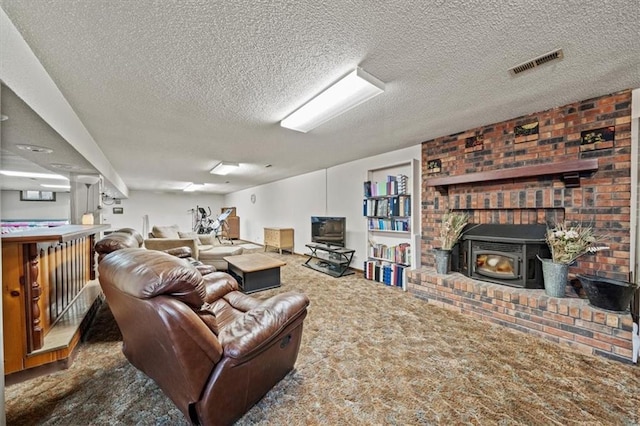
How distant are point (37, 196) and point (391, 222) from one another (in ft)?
35.1

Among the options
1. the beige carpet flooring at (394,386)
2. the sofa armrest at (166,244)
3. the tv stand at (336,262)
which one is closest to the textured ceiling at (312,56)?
the sofa armrest at (166,244)

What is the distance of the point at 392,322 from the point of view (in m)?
2.59

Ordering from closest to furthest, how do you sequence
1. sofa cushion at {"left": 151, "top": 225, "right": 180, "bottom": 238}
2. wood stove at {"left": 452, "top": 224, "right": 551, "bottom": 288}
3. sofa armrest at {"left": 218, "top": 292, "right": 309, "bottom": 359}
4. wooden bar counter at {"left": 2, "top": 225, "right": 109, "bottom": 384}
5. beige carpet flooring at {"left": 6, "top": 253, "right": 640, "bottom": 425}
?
sofa armrest at {"left": 218, "top": 292, "right": 309, "bottom": 359}
beige carpet flooring at {"left": 6, "top": 253, "right": 640, "bottom": 425}
wooden bar counter at {"left": 2, "top": 225, "right": 109, "bottom": 384}
wood stove at {"left": 452, "top": 224, "right": 551, "bottom": 288}
sofa cushion at {"left": 151, "top": 225, "right": 180, "bottom": 238}

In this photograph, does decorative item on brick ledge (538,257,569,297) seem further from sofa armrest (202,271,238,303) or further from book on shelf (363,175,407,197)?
sofa armrest (202,271,238,303)

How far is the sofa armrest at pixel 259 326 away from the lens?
121cm

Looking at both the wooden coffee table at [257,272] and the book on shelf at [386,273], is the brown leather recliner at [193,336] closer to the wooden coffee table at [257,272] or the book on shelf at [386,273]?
the wooden coffee table at [257,272]

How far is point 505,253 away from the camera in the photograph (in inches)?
108

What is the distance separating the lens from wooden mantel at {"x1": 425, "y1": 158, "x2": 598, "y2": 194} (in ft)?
7.45

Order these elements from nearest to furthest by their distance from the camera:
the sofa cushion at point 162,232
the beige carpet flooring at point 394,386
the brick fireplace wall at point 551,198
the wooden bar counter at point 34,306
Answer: the beige carpet flooring at point 394,386, the wooden bar counter at point 34,306, the brick fireplace wall at point 551,198, the sofa cushion at point 162,232

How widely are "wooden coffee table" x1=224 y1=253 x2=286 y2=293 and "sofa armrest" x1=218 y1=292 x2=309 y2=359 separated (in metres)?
1.97

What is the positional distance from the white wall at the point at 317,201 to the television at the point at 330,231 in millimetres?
251

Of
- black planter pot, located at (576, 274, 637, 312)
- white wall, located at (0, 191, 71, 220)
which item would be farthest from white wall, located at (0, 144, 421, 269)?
black planter pot, located at (576, 274, 637, 312)

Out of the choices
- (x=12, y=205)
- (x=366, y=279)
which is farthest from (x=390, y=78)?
(x=12, y=205)

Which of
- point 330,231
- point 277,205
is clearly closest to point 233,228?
point 277,205
